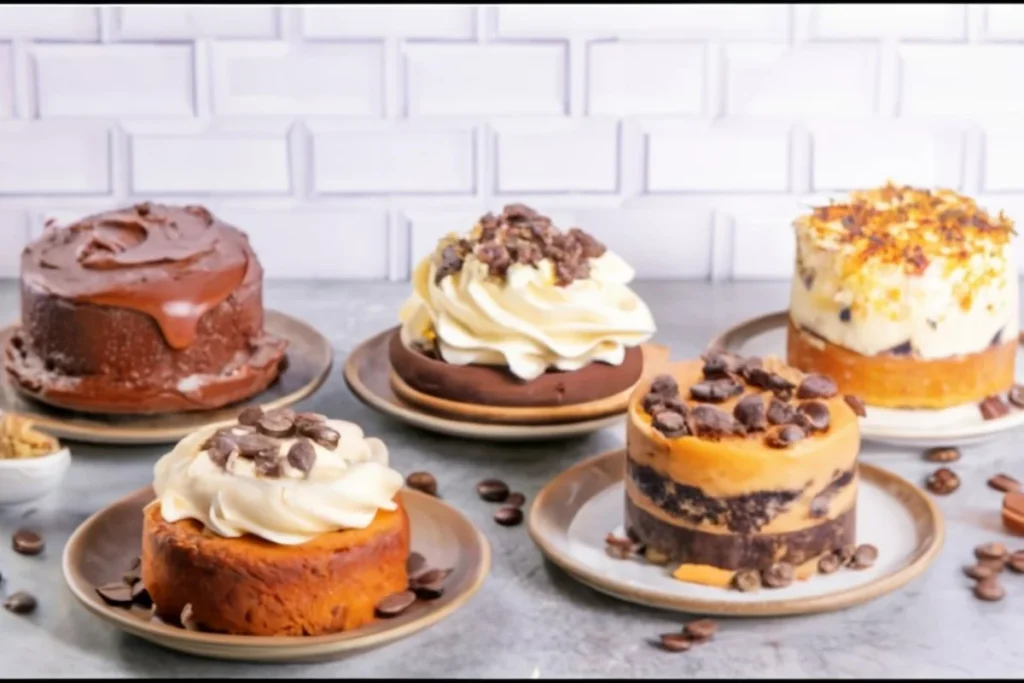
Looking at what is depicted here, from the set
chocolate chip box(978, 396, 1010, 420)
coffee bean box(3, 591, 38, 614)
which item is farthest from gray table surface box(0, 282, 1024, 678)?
chocolate chip box(978, 396, 1010, 420)

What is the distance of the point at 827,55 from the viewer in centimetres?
264

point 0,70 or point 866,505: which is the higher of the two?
point 0,70

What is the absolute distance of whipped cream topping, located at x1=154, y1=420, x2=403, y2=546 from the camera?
156 centimetres

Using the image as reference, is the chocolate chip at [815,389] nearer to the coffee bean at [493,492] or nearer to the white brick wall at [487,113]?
the coffee bean at [493,492]

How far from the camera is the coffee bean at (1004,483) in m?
1.97

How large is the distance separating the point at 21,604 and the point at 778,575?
751mm

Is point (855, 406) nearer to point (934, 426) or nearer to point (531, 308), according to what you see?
point (934, 426)

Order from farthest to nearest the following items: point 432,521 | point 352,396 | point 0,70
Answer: point 0,70, point 352,396, point 432,521

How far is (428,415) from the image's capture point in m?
2.08

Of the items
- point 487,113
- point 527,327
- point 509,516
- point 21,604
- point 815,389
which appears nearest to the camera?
point 21,604

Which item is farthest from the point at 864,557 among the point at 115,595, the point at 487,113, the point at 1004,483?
the point at 487,113

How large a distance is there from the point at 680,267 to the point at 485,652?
50.5 inches

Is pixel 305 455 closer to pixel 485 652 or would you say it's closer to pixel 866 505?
pixel 485 652

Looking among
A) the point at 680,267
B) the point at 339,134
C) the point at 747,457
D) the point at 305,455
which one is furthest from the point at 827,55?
the point at 305,455
